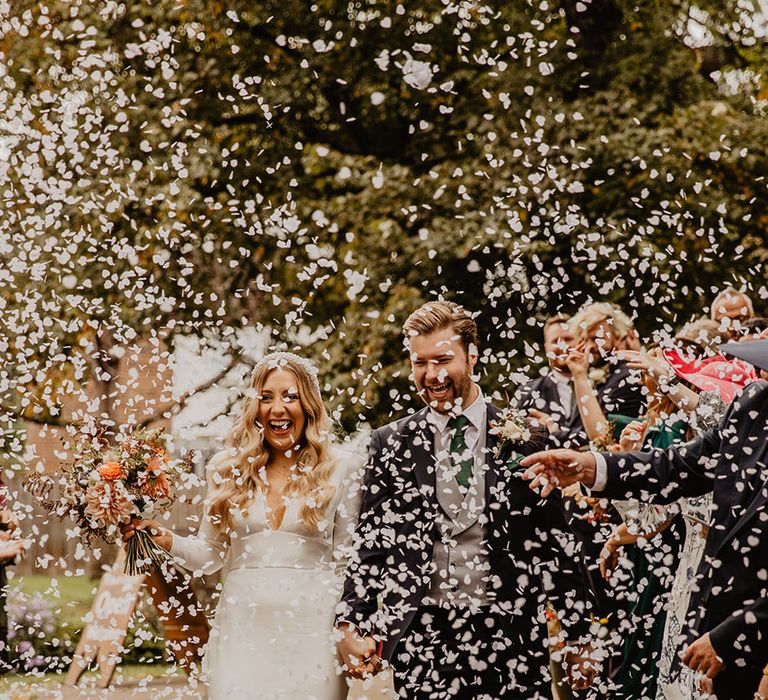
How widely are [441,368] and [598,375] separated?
98.8 inches

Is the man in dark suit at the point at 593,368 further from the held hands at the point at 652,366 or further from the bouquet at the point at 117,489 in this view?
the bouquet at the point at 117,489

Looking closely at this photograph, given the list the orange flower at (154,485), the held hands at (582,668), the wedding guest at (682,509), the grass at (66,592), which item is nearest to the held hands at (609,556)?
the wedding guest at (682,509)

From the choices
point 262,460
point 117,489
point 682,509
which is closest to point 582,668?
point 682,509

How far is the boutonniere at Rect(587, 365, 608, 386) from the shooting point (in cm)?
657

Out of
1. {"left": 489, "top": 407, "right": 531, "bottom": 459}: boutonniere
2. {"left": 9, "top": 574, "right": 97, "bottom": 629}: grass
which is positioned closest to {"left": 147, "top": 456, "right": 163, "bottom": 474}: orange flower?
{"left": 489, "top": 407, "right": 531, "bottom": 459}: boutonniere

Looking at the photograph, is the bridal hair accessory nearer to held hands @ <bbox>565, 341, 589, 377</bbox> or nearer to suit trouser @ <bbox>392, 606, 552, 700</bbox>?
suit trouser @ <bbox>392, 606, 552, 700</bbox>

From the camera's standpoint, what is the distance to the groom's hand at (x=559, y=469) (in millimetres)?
4055

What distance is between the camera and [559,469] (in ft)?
13.5

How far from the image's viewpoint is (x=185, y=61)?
10031 mm

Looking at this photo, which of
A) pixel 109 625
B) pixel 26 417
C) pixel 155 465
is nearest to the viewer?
pixel 155 465

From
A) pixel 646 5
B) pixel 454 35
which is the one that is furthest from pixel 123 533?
pixel 646 5

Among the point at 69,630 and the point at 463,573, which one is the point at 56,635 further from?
the point at 463,573

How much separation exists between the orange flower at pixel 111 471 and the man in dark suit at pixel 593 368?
2.46 meters

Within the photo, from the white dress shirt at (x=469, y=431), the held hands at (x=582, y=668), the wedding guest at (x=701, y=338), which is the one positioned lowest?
the held hands at (x=582, y=668)
